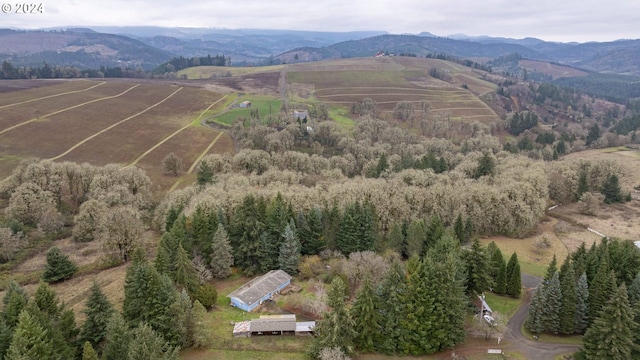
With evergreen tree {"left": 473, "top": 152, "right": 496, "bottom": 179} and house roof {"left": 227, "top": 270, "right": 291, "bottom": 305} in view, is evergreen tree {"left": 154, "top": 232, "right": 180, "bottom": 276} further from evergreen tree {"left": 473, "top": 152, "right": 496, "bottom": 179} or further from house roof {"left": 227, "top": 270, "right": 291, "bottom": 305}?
evergreen tree {"left": 473, "top": 152, "right": 496, "bottom": 179}

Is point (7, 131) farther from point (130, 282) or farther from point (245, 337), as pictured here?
point (245, 337)

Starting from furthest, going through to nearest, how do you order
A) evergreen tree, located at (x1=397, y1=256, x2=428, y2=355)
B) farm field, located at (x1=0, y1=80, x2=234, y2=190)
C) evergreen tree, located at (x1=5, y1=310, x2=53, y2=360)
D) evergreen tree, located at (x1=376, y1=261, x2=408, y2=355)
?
farm field, located at (x1=0, y1=80, x2=234, y2=190)
evergreen tree, located at (x1=376, y1=261, x2=408, y2=355)
evergreen tree, located at (x1=397, y1=256, x2=428, y2=355)
evergreen tree, located at (x1=5, y1=310, x2=53, y2=360)

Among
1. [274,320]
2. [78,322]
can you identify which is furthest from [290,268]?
[78,322]

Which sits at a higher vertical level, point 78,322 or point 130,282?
point 130,282

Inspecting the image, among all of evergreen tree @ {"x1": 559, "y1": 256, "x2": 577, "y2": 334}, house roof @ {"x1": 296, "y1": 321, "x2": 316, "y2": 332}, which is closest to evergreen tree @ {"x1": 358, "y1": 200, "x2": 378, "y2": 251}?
house roof @ {"x1": 296, "y1": 321, "x2": 316, "y2": 332}

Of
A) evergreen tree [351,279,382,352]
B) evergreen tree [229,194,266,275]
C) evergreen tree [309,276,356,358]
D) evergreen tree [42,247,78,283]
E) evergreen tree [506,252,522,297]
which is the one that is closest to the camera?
evergreen tree [309,276,356,358]

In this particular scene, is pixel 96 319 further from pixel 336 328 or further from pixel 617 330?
pixel 617 330

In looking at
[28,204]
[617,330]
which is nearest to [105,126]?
[28,204]
